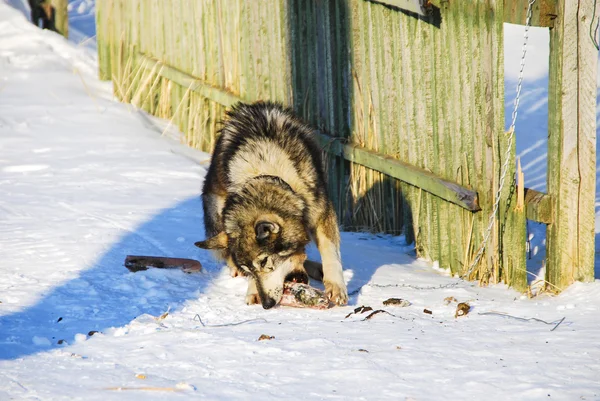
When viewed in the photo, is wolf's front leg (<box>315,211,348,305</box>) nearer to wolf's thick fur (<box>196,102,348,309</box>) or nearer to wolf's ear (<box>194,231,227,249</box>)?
wolf's thick fur (<box>196,102,348,309</box>)

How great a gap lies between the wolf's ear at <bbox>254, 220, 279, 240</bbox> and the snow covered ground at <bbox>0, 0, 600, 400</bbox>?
0.49 metres

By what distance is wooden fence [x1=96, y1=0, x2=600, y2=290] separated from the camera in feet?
18.1

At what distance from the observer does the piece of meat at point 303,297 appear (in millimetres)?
5653

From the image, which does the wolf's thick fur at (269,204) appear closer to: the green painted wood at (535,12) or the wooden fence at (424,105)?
the wooden fence at (424,105)

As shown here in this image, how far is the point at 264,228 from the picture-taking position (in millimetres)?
5559

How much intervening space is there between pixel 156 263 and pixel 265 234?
108 centimetres

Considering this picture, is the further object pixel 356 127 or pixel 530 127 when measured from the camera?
pixel 530 127

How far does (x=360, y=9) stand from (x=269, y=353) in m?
4.00

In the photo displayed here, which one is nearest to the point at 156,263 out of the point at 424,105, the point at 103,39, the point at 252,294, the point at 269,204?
the point at 252,294

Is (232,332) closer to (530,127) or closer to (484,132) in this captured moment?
(484,132)

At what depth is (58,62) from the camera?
13.0 metres

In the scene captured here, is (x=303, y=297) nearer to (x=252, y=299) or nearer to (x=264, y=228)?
(x=252, y=299)

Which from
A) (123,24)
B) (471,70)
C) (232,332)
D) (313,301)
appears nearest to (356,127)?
(471,70)

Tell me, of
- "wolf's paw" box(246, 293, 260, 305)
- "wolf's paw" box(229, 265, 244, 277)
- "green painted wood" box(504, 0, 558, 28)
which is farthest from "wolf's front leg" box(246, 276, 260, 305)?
"green painted wood" box(504, 0, 558, 28)
